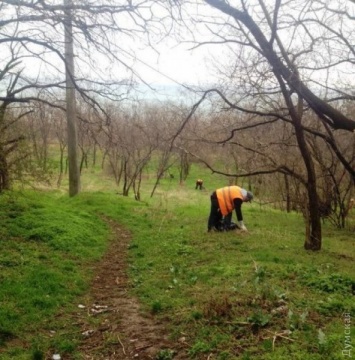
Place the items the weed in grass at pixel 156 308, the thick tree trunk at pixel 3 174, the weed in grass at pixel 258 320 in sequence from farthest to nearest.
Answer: the thick tree trunk at pixel 3 174 < the weed in grass at pixel 156 308 < the weed in grass at pixel 258 320

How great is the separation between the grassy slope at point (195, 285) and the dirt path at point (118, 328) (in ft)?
0.73

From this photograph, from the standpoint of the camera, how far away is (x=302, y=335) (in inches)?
194

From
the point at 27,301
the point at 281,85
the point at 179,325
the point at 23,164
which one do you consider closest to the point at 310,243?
the point at 281,85

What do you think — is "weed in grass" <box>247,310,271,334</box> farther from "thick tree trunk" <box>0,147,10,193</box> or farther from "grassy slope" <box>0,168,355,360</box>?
"thick tree trunk" <box>0,147,10,193</box>

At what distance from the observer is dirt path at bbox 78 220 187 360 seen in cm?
525

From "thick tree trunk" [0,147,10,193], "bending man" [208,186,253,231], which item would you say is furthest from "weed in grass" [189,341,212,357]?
"thick tree trunk" [0,147,10,193]

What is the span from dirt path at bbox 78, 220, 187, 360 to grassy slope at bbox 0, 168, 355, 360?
22cm

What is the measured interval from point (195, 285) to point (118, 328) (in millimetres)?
1996

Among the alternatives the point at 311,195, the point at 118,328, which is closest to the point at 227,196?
the point at 311,195

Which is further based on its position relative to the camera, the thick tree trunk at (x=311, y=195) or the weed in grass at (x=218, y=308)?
the thick tree trunk at (x=311, y=195)

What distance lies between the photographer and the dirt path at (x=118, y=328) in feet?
17.2

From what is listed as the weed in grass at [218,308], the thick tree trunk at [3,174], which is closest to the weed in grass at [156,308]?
the weed in grass at [218,308]

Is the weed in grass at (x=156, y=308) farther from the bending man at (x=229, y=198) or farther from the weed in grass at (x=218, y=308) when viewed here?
the bending man at (x=229, y=198)

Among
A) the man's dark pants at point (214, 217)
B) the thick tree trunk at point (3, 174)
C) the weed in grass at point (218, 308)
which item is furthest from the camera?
the man's dark pants at point (214, 217)
